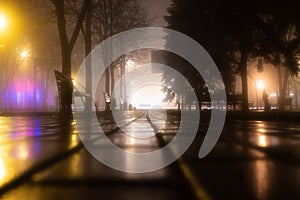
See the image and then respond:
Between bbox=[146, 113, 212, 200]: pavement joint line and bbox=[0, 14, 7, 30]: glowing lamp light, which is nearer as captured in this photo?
bbox=[146, 113, 212, 200]: pavement joint line


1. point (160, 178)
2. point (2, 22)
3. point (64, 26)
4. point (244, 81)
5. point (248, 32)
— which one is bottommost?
point (160, 178)

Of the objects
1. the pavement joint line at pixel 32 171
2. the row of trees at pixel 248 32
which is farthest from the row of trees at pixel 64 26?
the pavement joint line at pixel 32 171

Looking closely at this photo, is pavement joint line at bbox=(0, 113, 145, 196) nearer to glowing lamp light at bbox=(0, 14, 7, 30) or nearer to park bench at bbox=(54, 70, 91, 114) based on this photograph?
park bench at bbox=(54, 70, 91, 114)

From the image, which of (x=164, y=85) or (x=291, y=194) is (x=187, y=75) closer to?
(x=164, y=85)

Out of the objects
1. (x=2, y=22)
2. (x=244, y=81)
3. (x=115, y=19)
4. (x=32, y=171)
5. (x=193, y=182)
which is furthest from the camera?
(x=115, y=19)

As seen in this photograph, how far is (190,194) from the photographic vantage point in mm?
2338

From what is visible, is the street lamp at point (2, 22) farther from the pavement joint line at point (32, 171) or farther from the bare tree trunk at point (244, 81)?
the pavement joint line at point (32, 171)

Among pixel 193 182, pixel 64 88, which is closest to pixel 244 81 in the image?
pixel 64 88

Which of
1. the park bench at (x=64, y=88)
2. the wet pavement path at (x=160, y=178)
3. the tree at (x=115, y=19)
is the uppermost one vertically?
the tree at (x=115, y=19)

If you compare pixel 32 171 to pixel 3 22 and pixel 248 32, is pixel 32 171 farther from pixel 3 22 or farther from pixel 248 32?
pixel 248 32

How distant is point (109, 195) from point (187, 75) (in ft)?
140

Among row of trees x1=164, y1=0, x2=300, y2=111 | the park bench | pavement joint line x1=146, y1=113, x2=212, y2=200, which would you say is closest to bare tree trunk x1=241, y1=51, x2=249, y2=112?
row of trees x1=164, y1=0, x2=300, y2=111

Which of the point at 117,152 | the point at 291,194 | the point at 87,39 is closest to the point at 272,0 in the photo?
the point at 87,39

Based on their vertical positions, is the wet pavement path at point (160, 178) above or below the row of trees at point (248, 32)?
below
